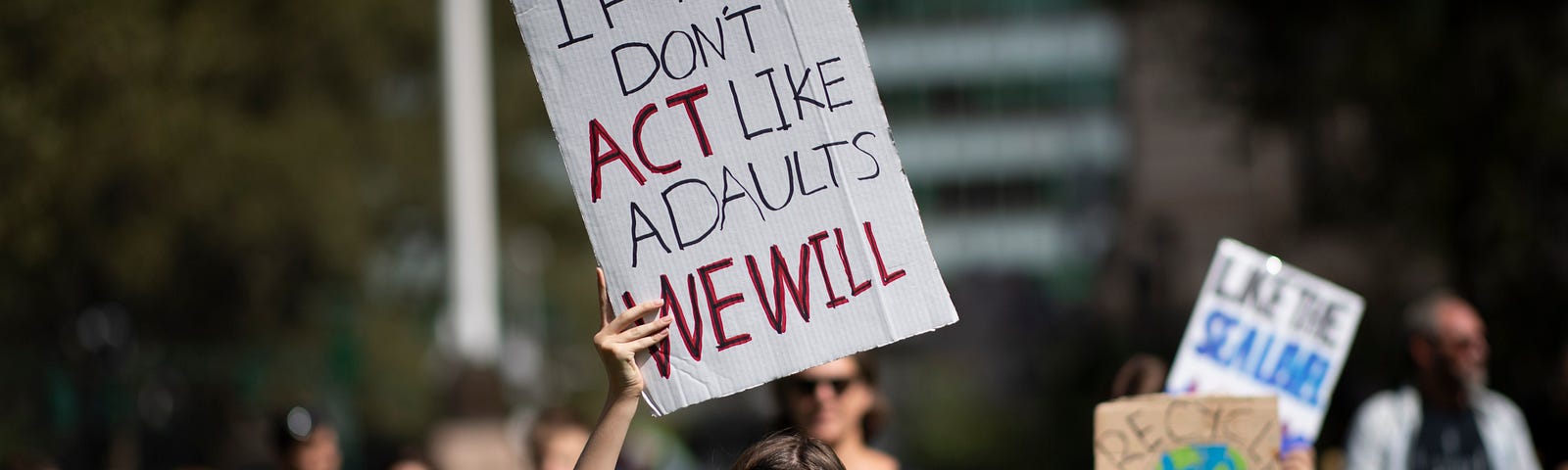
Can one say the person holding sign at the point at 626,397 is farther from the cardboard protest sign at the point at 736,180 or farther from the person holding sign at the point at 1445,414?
the person holding sign at the point at 1445,414

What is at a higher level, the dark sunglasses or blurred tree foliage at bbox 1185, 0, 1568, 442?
the dark sunglasses

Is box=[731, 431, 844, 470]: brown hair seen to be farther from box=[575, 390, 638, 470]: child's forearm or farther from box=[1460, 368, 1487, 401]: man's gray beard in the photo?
box=[1460, 368, 1487, 401]: man's gray beard

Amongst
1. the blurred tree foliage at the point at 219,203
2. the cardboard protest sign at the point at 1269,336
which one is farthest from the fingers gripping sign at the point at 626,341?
the blurred tree foliage at the point at 219,203

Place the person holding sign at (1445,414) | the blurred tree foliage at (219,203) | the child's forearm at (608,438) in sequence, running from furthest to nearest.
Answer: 1. the blurred tree foliage at (219,203)
2. the person holding sign at (1445,414)
3. the child's forearm at (608,438)

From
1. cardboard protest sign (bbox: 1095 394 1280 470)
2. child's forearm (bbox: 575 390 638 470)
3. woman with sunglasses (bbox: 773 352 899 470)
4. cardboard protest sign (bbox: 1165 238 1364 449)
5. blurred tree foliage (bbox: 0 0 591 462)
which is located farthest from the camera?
blurred tree foliage (bbox: 0 0 591 462)

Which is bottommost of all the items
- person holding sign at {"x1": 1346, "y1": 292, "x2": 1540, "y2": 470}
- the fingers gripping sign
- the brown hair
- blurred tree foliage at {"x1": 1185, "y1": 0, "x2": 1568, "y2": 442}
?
blurred tree foliage at {"x1": 1185, "y1": 0, "x2": 1568, "y2": 442}

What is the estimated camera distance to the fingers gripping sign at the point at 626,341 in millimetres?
2764

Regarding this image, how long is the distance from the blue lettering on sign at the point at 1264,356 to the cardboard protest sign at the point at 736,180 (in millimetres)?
1371

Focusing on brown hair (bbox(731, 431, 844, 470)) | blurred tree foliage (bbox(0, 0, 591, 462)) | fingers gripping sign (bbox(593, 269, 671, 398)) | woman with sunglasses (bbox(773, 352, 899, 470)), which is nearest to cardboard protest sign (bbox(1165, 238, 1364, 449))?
woman with sunglasses (bbox(773, 352, 899, 470))

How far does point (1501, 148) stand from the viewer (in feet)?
32.8

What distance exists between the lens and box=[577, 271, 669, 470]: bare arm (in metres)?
2.75

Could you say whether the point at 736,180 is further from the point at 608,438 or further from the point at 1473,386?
the point at 1473,386

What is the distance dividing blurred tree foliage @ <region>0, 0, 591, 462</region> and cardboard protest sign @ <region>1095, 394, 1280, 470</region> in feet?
23.6

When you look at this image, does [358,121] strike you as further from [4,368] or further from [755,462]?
[755,462]
